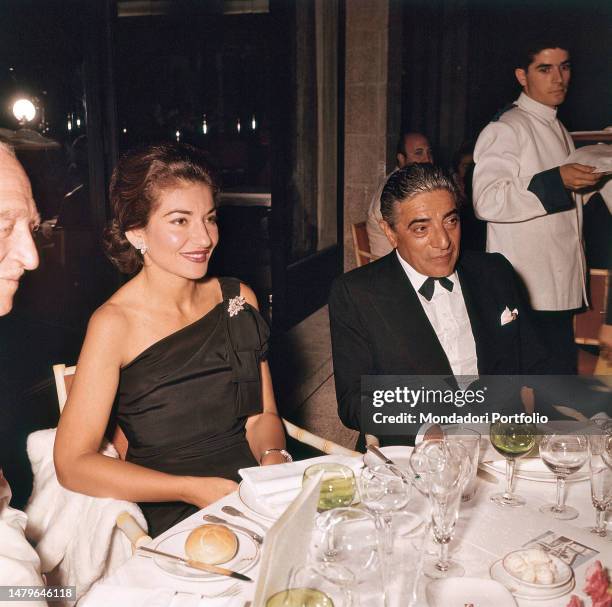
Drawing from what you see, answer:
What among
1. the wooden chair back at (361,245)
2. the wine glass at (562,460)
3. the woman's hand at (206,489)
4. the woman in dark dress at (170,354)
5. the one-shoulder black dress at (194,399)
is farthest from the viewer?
the wooden chair back at (361,245)

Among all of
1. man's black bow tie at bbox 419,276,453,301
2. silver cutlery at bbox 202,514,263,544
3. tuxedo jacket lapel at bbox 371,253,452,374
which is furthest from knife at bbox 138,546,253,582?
man's black bow tie at bbox 419,276,453,301

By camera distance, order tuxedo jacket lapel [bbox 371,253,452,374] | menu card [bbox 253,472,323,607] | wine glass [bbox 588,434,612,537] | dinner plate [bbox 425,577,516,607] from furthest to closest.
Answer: tuxedo jacket lapel [bbox 371,253,452,374] < wine glass [bbox 588,434,612,537] < dinner plate [bbox 425,577,516,607] < menu card [bbox 253,472,323,607]

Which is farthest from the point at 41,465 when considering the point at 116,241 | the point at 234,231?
the point at 234,231

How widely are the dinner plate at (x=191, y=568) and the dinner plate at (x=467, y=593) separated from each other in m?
0.33

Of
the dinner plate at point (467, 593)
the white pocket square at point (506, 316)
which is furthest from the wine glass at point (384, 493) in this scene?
the white pocket square at point (506, 316)

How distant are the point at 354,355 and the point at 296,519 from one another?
1414mm

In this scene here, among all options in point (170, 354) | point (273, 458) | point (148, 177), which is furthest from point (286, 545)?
point (148, 177)

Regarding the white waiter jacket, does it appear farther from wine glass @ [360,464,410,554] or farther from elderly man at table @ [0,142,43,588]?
elderly man at table @ [0,142,43,588]

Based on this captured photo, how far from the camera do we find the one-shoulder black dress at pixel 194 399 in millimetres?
1994

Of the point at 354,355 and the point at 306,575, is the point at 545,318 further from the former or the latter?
the point at 306,575

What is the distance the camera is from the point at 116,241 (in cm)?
211

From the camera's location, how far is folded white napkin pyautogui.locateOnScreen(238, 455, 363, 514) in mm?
1420

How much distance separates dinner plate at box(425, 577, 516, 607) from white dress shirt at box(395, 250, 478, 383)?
1224 millimetres

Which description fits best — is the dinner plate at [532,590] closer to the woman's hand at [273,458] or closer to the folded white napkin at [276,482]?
the folded white napkin at [276,482]
